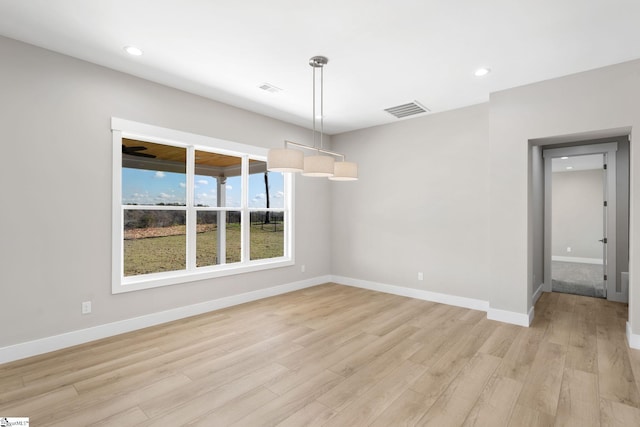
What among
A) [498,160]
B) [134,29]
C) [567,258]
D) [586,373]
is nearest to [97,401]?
[134,29]

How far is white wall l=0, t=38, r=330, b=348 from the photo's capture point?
2.81 m

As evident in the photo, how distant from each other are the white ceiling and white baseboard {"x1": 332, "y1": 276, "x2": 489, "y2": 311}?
297cm

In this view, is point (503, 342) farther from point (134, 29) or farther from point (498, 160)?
point (134, 29)

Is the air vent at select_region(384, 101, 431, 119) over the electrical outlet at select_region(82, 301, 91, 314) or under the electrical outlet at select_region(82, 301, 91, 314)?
over

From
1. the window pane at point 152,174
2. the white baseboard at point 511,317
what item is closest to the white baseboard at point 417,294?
the white baseboard at point 511,317

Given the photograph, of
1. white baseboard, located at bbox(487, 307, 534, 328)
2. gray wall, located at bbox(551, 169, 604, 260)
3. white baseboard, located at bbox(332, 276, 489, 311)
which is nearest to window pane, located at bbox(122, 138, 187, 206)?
white baseboard, located at bbox(332, 276, 489, 311)

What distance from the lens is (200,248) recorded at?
4.39 m

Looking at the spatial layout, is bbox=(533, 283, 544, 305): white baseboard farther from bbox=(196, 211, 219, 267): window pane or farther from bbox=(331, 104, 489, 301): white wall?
bbox=(196, 211, 219, 267): window pane

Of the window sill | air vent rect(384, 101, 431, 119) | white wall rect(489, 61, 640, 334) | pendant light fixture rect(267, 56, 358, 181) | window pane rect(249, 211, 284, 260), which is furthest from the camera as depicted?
window pane rect(249, 211, 284, 260)

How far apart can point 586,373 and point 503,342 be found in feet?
2.41

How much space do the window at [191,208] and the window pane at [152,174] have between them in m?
0.01

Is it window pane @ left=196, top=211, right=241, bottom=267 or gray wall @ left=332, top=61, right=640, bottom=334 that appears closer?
gray wall @ left=332, top=61, right=640, bottom=334

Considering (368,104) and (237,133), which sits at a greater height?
(368,104)

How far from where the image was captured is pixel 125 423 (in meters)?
1.96
